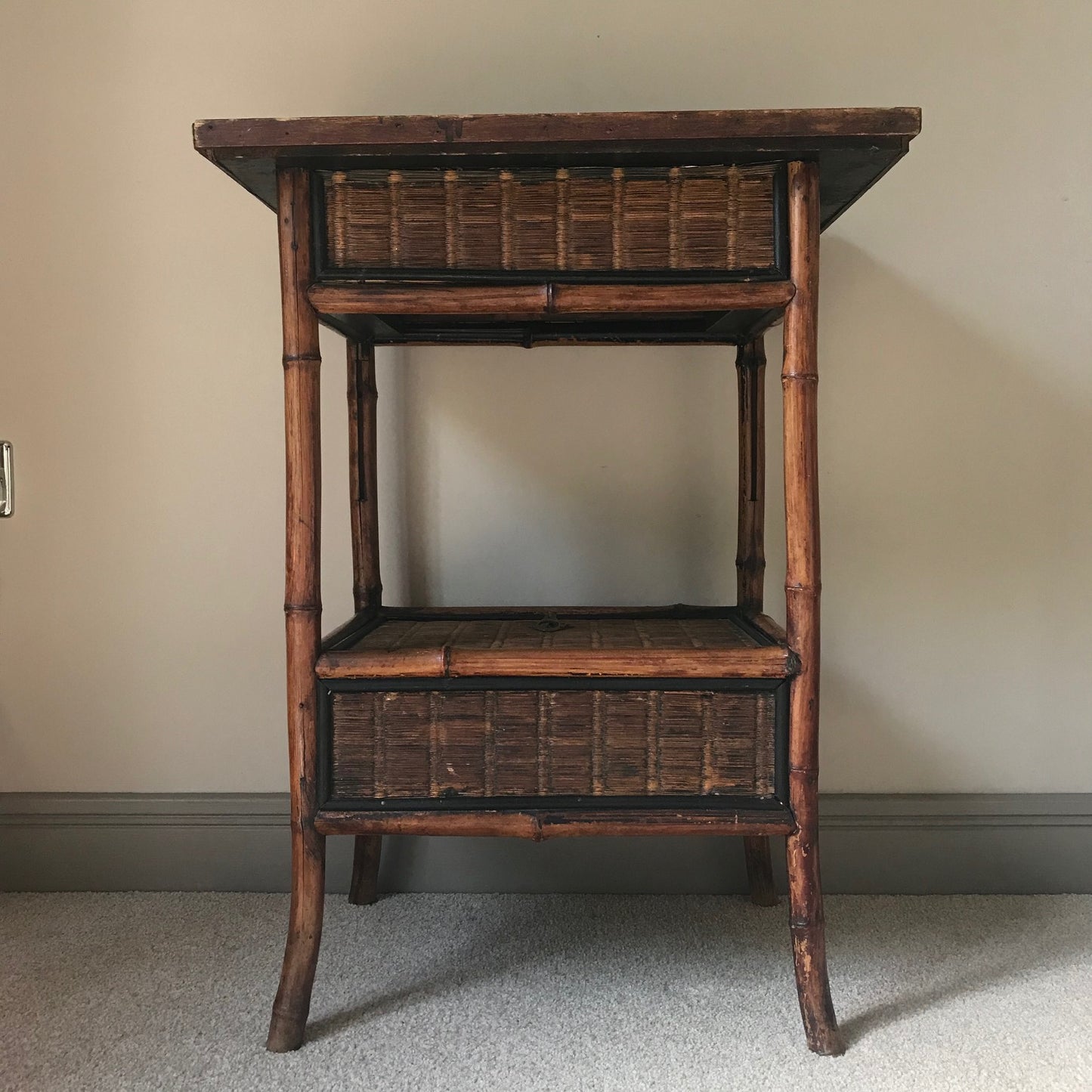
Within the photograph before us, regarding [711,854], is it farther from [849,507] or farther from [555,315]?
[555,315]

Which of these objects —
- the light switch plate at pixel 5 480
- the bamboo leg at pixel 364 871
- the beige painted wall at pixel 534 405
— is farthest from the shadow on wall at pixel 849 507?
the light switch plate at pixel 5 480

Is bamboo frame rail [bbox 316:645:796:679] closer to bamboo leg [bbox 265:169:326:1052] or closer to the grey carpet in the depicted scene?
bamboo leg [bbox 265:169:326:1052]

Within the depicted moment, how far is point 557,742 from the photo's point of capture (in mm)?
1141

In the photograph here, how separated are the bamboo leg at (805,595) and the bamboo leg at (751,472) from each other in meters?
0.33

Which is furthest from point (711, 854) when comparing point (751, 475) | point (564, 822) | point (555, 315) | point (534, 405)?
point (555, 315)

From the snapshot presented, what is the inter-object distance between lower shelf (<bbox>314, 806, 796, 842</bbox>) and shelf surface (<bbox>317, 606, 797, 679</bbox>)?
7.0 inches

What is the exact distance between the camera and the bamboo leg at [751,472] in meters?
1.46

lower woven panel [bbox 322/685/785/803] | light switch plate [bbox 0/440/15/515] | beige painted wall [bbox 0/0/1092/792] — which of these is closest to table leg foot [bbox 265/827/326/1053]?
lower woven panel [bbox 322/685/785/803]

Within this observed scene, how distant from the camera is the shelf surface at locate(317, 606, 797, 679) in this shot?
1.11 metres

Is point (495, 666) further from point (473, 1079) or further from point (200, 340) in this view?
point (200, 340)

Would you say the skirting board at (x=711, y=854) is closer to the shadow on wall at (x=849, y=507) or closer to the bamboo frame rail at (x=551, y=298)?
the shadow on wall at (x=849, y=507)

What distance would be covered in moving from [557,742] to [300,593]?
38 centimetres

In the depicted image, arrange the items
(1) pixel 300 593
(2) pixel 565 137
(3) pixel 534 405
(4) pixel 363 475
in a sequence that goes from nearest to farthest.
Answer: (2) pixel 565 137, (1) pixel 300 593, (4) pixel 363 475, (3) pixel 534 405

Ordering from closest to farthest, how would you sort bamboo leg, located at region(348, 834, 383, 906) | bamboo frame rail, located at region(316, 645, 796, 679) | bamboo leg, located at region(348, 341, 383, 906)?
Answer: bamboo frame rail, located at region(316, 645, 796, 679), bamboo leg, located at region(348, 341, 383, 906), bamboo leg, located at region(348, 834, 383, 906)
